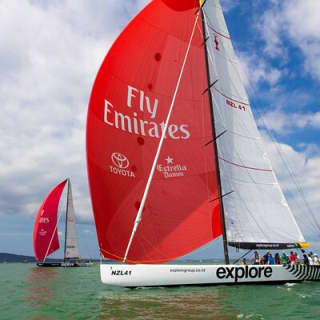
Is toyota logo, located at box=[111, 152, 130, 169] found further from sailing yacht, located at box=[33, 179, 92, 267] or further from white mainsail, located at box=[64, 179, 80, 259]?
white mainsail, located at box=[64, 179, 80, 259]

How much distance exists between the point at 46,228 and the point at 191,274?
35.3m

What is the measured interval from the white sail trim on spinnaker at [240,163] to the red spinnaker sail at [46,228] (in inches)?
1297

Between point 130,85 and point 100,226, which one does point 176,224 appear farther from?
point 130,85

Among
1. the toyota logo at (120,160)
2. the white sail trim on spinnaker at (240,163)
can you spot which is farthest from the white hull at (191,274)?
the toyota logo at (120,160)

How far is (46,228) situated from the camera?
46.0 meters

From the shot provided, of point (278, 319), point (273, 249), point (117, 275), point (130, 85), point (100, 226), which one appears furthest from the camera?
point (273, 249)

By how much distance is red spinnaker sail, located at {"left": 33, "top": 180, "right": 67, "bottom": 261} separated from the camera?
45656 millimetres

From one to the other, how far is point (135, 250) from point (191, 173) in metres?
4.40

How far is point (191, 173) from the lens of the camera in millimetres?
17016

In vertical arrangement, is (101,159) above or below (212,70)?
below

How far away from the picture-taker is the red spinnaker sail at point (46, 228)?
4566 centimetres

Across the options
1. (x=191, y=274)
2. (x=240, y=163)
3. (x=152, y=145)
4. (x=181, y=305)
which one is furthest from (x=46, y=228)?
(x=181, y=305)

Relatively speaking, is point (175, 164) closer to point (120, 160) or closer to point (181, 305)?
point (120, 160)

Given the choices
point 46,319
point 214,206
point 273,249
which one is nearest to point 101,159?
point 214,206
